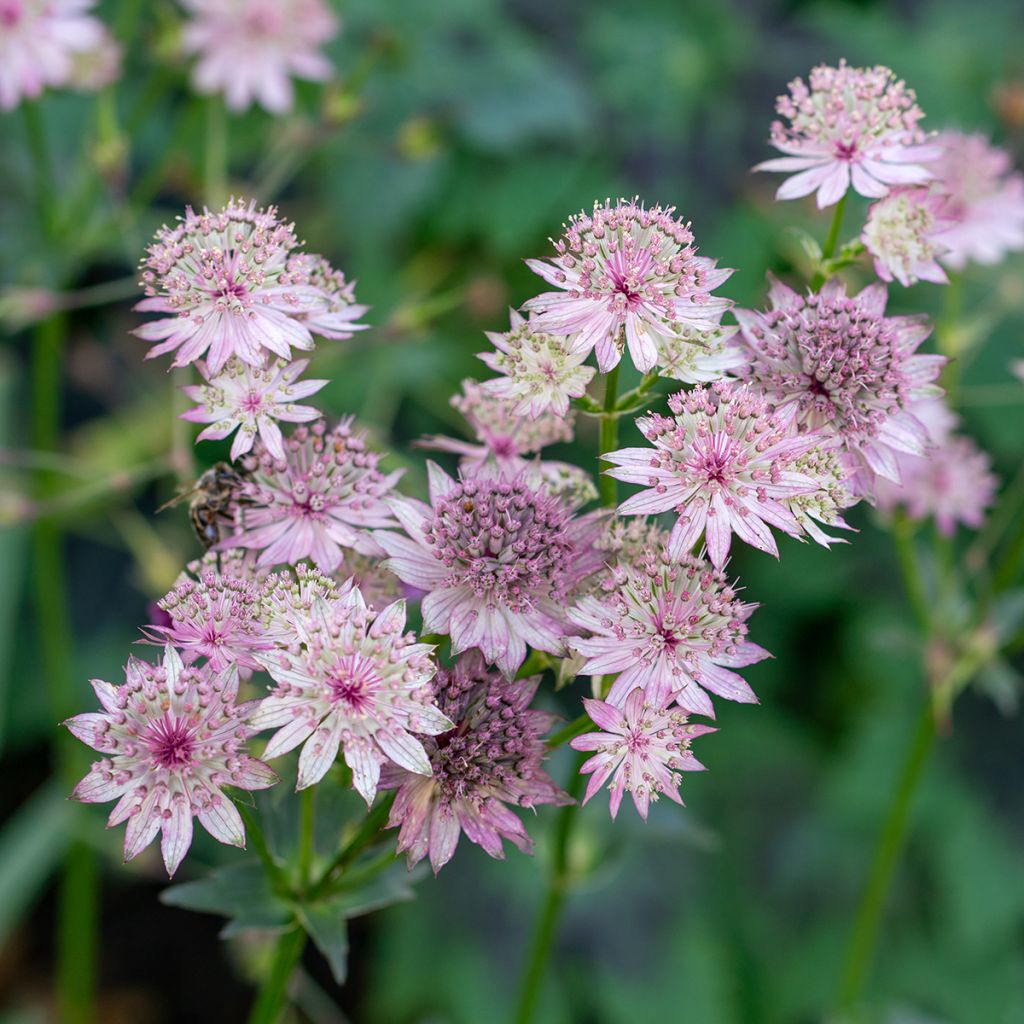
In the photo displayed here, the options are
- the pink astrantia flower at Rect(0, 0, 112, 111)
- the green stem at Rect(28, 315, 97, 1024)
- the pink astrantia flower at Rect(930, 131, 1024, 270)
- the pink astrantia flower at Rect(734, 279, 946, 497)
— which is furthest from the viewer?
the green stem at Rect(28, 315, 97, 1024)

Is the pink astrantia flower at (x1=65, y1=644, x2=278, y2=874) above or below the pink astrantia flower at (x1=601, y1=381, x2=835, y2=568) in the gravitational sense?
below

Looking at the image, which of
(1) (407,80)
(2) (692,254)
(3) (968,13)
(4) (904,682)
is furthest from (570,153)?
(2) (692,254)

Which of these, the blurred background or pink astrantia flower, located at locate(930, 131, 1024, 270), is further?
the blurred background

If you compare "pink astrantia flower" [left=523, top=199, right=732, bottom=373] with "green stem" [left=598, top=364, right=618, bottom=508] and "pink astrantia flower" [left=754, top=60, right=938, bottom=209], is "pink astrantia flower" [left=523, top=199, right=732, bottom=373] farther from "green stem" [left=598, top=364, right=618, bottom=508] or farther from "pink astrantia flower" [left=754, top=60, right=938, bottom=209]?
"pink astrantia flower" [left=754, top=60, right=938, bottom=209]

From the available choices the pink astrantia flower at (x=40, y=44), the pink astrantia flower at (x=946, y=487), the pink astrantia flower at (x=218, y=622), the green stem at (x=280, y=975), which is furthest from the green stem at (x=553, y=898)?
the pink astrantia flower at (x=40, y=44)

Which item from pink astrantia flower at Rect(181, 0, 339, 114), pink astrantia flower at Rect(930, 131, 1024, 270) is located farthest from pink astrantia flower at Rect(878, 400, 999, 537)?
pink astrantia flower at Rect(181, 0, 339, 114)

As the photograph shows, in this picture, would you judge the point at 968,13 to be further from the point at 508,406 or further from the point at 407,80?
the point at 508,406
